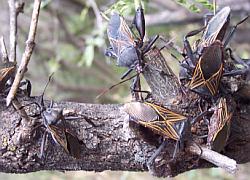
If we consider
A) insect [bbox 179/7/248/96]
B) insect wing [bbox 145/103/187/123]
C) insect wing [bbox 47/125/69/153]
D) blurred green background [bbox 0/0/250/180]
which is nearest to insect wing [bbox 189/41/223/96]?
insect [bbox 179/7/248/96]

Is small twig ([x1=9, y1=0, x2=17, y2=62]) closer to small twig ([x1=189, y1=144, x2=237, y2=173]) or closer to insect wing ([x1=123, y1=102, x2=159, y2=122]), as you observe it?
insect wing ([x1=123, y1=102, x2=159, y2=122])

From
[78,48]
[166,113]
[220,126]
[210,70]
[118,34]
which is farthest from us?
[78,48]

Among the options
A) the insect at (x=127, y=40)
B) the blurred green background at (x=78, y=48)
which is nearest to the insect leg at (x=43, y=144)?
the insect at (x=127, y=40)

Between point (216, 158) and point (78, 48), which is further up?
point (78, 48)

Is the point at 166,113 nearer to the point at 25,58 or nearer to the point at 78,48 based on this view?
the point at 25,58

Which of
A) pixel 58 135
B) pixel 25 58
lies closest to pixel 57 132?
pixel 58 135

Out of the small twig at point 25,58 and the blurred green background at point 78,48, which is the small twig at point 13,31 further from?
the blurred green background at point 78,48

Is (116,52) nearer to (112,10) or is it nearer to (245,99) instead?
(112,10)
